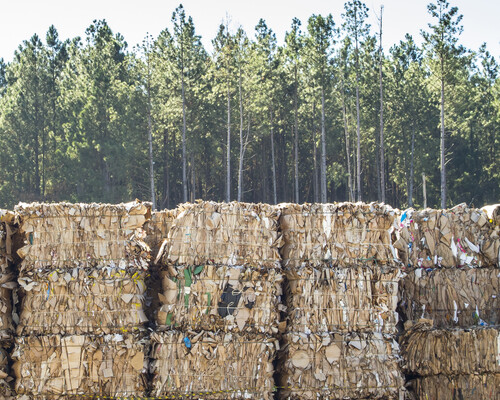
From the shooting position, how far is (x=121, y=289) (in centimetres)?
707

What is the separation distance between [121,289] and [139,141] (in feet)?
146

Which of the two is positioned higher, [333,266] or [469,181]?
[469,181]

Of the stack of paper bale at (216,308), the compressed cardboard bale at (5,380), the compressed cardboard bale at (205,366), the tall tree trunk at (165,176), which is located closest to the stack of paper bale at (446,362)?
the stack of paper bale at (216,308)

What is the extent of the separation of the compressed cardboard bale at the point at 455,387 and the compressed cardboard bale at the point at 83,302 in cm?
335

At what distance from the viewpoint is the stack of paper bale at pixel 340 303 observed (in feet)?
23.6

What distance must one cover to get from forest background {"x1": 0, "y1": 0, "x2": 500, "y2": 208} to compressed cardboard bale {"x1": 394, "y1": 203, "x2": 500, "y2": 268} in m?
35.9

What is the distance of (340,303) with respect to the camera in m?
7.30

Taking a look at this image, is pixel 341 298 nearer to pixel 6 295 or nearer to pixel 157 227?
pixel 157 227

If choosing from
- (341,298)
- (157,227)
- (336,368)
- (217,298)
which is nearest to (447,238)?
(341,298)

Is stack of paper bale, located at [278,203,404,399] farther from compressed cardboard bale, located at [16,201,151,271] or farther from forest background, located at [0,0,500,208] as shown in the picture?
forest background, located at [0,0,500,208]

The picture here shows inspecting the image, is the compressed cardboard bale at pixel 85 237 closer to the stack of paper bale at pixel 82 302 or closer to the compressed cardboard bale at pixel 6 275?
the stack of paper bale at pixel 82 302

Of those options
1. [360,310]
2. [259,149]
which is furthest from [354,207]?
[259,149]

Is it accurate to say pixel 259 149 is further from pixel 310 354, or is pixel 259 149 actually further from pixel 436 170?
pixel 310 354

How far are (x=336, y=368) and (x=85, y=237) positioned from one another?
3.14 m
